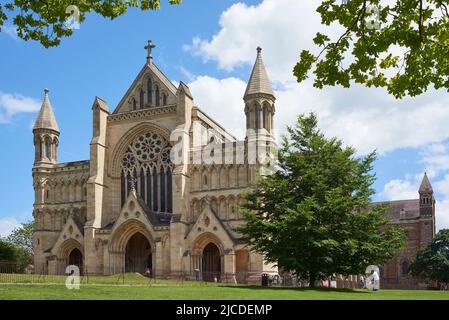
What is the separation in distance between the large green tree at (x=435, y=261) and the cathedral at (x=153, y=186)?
22.7m

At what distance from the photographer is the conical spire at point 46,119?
183 feet

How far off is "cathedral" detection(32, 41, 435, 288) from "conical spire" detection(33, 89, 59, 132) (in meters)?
0.09

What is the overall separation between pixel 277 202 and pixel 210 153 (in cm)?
1577

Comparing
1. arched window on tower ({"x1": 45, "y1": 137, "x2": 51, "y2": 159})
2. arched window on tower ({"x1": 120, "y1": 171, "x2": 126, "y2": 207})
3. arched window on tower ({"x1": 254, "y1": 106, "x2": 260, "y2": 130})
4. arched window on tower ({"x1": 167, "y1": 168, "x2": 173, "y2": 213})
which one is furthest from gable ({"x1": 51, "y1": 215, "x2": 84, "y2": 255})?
arched window on tower ({"x1": 254, "y1": 106, "x2": 260, "y2": 130})

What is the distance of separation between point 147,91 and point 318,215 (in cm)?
2590

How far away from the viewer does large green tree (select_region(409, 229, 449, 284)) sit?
59.4m

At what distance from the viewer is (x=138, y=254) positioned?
173 feet

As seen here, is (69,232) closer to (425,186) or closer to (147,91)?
(147,91)

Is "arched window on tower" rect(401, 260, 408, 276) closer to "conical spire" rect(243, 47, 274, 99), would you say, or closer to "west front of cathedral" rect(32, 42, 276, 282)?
"west front of cathedral" rect(32, 42, 276, 282)

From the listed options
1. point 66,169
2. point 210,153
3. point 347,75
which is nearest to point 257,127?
point 210,153

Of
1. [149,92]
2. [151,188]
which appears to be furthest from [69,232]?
[149,92]

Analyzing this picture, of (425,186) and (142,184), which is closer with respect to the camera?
(142,184)

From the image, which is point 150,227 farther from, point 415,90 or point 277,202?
point 415,90
